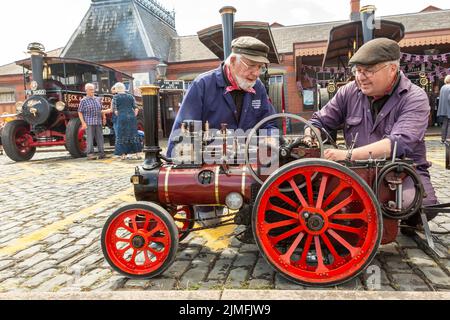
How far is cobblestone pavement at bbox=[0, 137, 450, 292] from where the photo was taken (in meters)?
2.20

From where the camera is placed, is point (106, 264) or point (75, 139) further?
point (75, 139)

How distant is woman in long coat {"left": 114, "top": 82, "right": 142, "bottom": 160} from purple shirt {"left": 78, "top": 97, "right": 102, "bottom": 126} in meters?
0.63

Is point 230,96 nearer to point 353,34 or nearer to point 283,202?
point 283,202

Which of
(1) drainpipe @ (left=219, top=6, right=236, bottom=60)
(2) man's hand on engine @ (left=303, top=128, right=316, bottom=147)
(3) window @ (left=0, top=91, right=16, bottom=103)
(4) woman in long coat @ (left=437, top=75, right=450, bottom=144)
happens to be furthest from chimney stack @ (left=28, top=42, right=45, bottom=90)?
(3) window @ (left=0, top=91, right=16, bottom=103)

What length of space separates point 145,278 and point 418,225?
2.01 m

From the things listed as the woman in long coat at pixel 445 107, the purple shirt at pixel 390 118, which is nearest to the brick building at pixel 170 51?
the woman in long coat at pixel 445 107

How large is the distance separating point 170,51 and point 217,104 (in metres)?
20.1

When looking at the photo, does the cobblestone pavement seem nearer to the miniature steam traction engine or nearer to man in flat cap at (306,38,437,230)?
the miniature steam traction engine

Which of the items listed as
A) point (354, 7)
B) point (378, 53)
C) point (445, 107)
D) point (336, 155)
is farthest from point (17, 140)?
point (354, 7)

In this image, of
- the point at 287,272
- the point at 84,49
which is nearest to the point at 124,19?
the point at 84,49

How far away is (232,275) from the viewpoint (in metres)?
2.33

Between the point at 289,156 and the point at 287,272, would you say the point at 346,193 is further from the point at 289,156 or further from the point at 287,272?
the point at 287,272

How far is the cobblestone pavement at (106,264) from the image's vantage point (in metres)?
2.20

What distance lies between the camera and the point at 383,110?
8.66 feet
